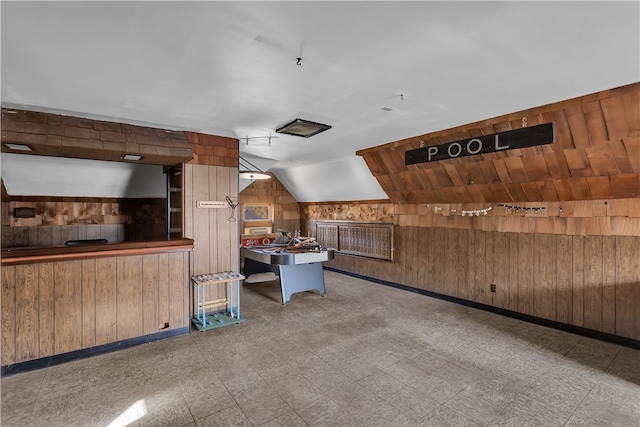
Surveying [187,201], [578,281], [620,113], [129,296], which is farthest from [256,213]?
[620,113]

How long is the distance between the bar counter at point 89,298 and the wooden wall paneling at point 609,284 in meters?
4.79

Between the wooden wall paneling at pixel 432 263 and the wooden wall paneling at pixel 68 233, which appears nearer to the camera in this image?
the wooden wall paneling at pixel 68 233

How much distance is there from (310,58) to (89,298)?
127 inches

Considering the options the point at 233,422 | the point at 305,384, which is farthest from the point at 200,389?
the point at 305,384

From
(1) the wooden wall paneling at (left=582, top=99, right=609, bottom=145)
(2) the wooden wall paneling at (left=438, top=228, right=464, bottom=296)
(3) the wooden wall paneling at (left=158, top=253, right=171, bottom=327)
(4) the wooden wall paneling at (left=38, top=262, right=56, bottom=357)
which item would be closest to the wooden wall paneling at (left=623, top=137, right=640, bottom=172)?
(1) the wooden wall paneling at (left=582, top=99, right=609, bottom=145)

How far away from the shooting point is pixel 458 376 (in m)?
2.78

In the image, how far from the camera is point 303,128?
3.84m

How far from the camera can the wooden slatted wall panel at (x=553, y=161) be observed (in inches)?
116

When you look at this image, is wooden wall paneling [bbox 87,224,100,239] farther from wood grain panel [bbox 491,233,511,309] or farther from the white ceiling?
wood grain panel [bbox 491,233,511,309]

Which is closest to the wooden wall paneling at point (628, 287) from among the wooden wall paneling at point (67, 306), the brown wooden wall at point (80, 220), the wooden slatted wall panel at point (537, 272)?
the wooden slatted wall panel at point (537, 272)

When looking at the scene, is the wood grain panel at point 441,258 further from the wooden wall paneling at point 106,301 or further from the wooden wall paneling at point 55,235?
the wooden wall paneling at point 55,235

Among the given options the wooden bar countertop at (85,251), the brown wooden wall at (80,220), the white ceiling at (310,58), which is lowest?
the wooden bar countertop at (85,251)

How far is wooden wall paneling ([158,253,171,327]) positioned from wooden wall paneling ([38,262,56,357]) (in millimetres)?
951

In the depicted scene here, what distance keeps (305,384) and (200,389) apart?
862 mm
